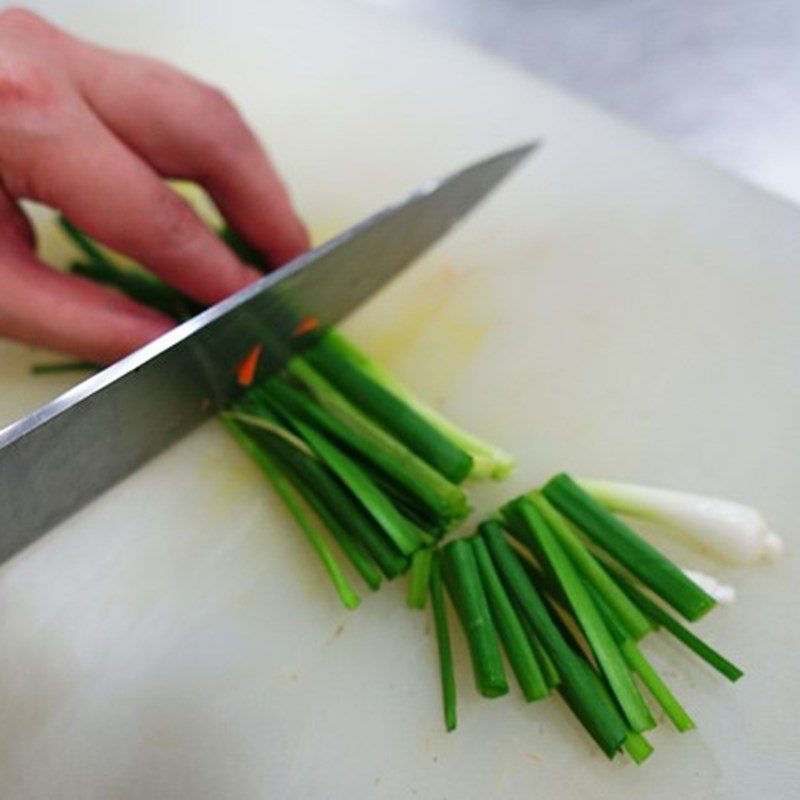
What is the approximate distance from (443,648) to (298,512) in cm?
32

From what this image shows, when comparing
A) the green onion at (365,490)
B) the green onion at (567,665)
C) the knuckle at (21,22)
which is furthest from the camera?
the knuckle at (21,22)

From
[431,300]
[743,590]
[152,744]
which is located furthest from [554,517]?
[152,744]

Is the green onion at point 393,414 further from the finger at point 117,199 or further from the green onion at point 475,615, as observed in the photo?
the finger at point 117,199

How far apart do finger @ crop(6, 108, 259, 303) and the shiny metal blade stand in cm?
15

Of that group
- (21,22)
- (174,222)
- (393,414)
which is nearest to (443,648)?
(393,414)

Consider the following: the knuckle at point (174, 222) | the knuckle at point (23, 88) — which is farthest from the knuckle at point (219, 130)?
the knuckle at point (23, 88)

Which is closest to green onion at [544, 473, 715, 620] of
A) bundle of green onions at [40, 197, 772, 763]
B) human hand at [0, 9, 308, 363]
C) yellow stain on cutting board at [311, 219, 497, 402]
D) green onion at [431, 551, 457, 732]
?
bundle of green onions at [40, 197, 772, 763]

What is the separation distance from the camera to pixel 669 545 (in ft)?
4.33

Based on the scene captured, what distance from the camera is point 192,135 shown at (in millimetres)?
1393

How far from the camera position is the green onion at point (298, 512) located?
48.8 inches

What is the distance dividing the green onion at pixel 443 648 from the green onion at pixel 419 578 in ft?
0.05

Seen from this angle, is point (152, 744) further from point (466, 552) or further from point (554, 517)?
point (554, 517)

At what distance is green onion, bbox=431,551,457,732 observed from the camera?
3.72ft

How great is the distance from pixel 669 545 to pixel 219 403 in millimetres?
817
